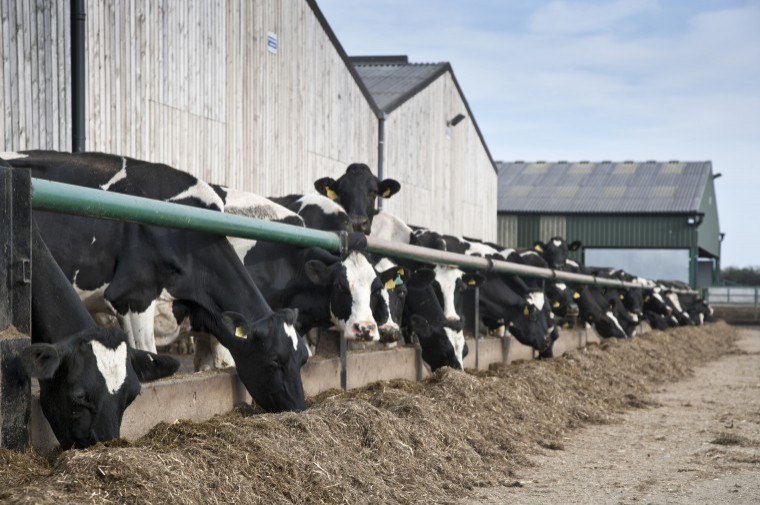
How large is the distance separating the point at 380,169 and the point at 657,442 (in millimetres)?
15033

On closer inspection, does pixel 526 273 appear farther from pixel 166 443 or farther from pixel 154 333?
pixel 166 443

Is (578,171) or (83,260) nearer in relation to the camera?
(83,260)

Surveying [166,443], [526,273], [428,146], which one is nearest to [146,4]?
[526,273]

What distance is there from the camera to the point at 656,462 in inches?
289

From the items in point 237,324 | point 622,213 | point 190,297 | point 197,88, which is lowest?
point 237,324

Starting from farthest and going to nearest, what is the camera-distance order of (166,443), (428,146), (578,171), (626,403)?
1. (578,171)
2. (428,146)
3. (626,403)
4. (166,443)

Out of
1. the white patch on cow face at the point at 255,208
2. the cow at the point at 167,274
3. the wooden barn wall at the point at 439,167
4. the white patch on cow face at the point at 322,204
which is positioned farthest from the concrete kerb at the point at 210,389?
the wooden barn wall at the point at 439,167

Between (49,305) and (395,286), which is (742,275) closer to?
(395,286)

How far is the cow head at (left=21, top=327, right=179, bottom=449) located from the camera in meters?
4.56

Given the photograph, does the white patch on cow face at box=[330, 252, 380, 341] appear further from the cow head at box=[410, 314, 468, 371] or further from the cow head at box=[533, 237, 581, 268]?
the cow head at box=[533, 237, 581, 268]

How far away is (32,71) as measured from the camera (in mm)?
11391

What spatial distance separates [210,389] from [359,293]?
2423 millimetres

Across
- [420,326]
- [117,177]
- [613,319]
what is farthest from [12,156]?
[613,319]

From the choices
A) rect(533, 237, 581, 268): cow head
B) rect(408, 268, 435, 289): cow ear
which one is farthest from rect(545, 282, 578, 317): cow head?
rect(408, 268, 435, 289): cow ear
